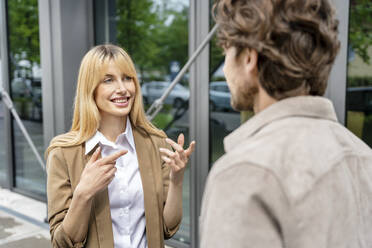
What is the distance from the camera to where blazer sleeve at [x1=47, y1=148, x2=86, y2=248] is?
1746 mm

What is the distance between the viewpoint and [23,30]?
5047 millimetres

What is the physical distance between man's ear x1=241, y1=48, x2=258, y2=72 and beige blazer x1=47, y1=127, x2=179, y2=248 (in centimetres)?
109

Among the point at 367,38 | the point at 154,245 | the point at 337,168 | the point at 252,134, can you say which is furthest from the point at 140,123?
the point at 367,38

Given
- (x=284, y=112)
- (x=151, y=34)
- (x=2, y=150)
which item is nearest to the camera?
(x=284, y=112)

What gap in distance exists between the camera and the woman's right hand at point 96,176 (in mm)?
1660

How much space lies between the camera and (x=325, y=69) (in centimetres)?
94

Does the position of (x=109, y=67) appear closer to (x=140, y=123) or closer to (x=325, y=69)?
(x=140, y=123)

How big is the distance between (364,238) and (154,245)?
3.73ft

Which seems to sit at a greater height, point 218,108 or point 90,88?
point 90,88

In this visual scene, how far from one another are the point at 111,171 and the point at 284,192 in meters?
1.03

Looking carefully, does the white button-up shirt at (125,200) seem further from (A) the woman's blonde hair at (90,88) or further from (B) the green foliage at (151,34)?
(B) the green foliage at (151,34)

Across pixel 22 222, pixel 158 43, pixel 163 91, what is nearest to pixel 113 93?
pixel 163 91

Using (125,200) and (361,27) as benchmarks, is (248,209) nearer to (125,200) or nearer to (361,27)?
(125,200)

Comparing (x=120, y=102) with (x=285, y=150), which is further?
(x=120, y=102)
